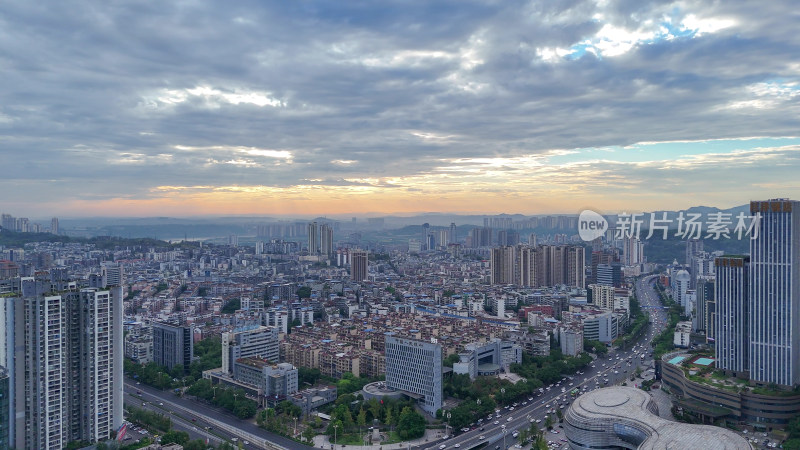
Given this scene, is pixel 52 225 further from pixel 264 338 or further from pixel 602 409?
pixel 602 409

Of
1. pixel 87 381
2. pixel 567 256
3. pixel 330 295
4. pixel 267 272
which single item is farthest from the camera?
pixel 267 272

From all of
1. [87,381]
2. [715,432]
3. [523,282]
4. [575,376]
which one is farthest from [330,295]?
[715,432]

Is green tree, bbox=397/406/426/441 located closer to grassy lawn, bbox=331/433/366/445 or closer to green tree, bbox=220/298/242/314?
grassy lawn, bbox=331/433/366/445

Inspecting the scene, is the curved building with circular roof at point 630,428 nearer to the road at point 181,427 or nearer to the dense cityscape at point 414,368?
the dense cityscape at point 414,368

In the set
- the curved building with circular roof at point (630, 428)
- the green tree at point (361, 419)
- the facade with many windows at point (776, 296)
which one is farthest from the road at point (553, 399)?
the facade with many windows at point (776, 296)

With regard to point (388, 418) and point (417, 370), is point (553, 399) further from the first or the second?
point (388, 418)

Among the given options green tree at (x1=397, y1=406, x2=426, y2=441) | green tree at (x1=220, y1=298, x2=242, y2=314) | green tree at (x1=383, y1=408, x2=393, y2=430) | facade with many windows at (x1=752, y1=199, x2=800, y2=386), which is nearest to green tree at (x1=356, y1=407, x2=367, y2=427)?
green tree at (x1=383, y1=408, x2=393, y2=430)

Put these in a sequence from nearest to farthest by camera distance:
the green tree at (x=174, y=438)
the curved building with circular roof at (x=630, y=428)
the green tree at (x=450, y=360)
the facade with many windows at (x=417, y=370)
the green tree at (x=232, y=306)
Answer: the curved building with circular roof at (x=630, y=428)
the green tree at (x=174, y=438)
the facade with many windows at (x=417, y=370)
the green tree at (x=450, y=360)
the green tree at (x=232, y=306)
